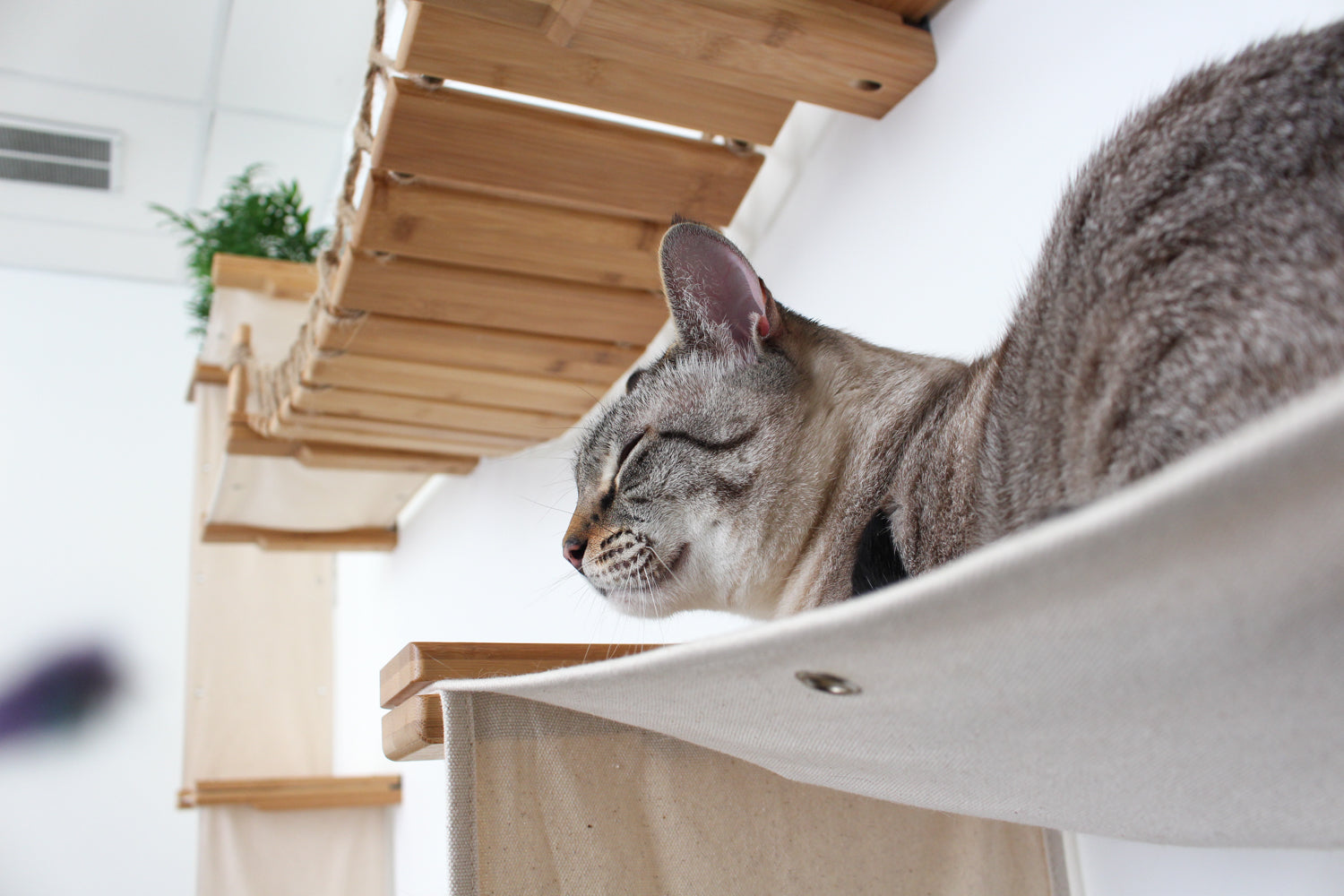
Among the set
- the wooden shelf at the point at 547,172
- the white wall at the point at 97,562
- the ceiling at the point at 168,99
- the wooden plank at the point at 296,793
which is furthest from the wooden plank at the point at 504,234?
the white wall at the point at 97,562

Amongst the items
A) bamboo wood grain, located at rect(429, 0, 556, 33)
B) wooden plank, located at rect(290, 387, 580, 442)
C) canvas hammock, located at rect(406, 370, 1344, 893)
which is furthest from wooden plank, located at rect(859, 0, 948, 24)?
wooden plank, located at rect(290, 387, 580, 442)

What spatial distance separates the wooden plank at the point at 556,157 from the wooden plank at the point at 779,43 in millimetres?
134

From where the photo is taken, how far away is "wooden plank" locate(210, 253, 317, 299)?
2.71m

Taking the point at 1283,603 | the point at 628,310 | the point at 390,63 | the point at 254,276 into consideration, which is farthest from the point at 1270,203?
the point at 254,276

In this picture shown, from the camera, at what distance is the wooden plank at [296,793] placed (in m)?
2.46

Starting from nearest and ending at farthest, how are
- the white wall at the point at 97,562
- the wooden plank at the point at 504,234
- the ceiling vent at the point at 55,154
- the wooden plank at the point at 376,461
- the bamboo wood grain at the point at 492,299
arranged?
the wooden plank at the point at 504,234
the bamboo wood grain at the point at 492,299
the wooden plank at the point at 376,461
the ceiling vent at the point at 55,154
the white wall at the point at 97,562

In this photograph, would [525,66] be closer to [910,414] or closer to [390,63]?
[390,63]

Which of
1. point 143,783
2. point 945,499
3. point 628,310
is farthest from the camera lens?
point 143,783

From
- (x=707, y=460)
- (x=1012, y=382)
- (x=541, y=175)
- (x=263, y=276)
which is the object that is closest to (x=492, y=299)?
(x=541, y=175)

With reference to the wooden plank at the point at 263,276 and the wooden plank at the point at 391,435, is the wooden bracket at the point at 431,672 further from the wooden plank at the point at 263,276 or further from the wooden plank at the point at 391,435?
the wooden plank at the point at 263,276

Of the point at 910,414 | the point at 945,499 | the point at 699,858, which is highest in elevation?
the point at 910,414

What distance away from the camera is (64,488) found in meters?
4.08

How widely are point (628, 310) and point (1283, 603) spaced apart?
4.08 feet

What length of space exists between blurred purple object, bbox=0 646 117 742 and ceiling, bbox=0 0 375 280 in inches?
71.2
